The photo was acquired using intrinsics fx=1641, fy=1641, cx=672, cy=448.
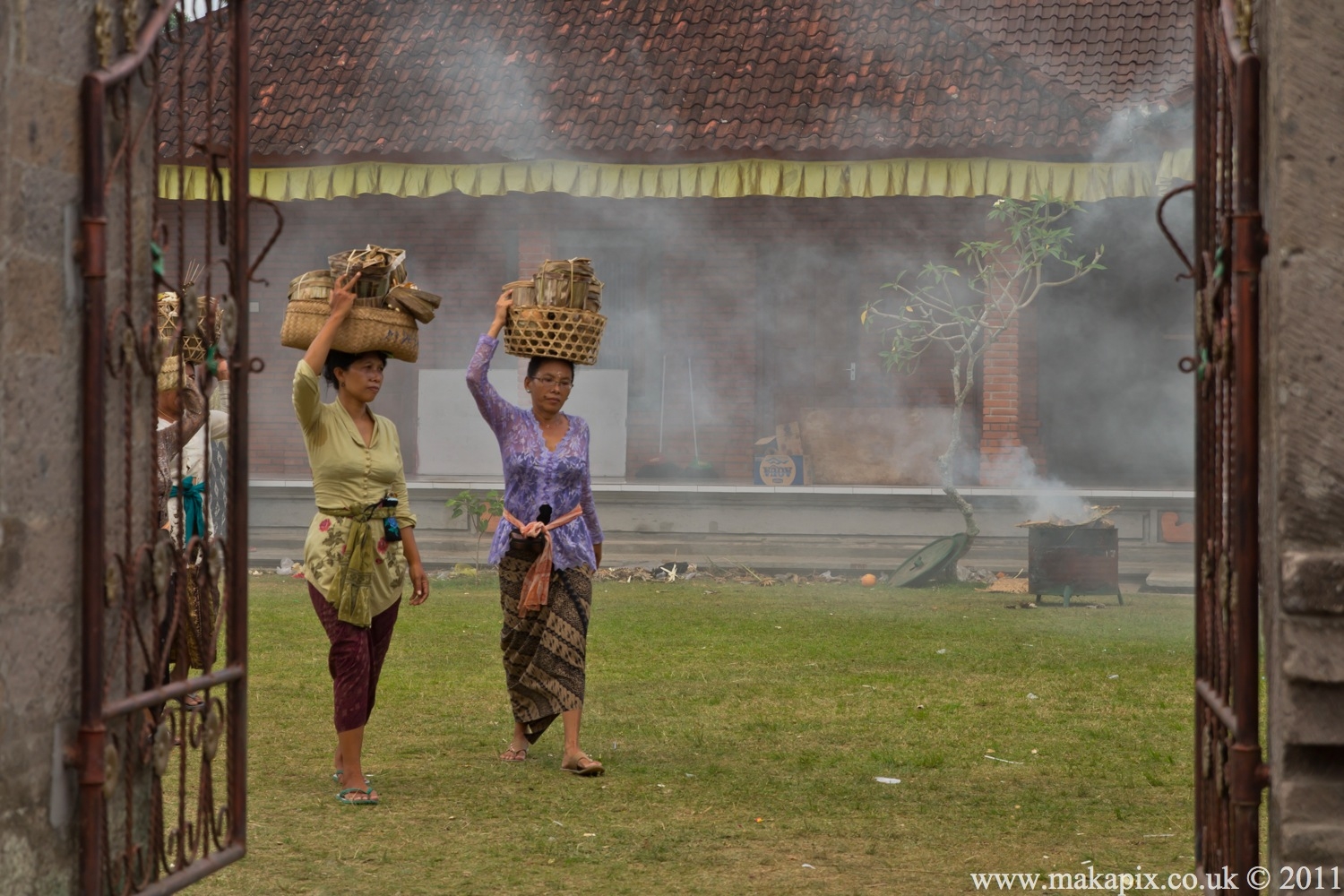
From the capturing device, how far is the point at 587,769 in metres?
6.45

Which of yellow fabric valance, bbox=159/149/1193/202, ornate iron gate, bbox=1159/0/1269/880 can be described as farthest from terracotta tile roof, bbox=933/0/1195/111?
ornate iron gate, bbox=1159/0/1269/880

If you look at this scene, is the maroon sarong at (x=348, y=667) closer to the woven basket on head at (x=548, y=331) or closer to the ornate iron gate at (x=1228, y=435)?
the woven basket on head at (x=548, y=331)

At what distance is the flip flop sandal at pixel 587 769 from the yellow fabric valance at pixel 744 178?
909 centimetres

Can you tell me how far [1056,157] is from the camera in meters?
14.4

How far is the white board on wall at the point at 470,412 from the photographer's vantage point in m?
16.6

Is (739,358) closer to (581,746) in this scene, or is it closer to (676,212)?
(676,212)

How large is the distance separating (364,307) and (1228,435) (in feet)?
10.8

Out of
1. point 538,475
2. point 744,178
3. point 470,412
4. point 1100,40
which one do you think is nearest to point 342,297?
point 538,475

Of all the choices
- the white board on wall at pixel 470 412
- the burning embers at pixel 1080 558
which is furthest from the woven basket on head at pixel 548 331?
the white board on wall at pixel 470 412

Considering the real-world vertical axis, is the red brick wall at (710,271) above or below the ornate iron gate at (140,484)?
above

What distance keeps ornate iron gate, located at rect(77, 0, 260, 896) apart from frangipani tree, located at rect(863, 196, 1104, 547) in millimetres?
9564

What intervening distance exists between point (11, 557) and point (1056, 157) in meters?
12.3

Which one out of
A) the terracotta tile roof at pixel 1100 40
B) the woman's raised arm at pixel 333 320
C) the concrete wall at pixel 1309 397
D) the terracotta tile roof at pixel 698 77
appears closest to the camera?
the concrete wall at pixel 1309 397

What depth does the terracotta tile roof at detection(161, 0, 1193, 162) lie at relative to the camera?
48.5 feet
